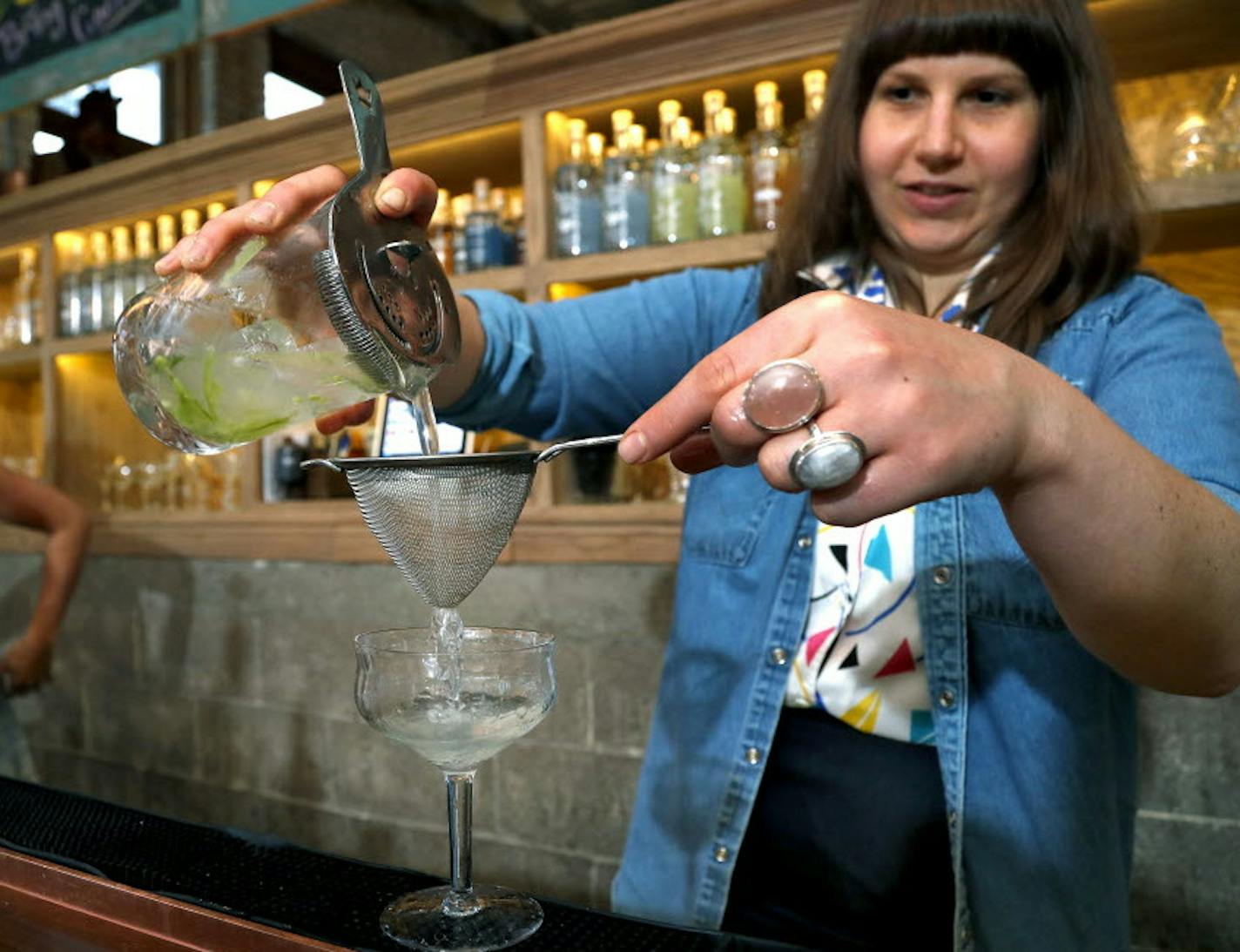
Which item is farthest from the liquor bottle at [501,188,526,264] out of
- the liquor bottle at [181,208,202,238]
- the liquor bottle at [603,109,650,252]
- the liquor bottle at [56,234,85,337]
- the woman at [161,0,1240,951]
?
the liquor bottle at [56,234,85,337]

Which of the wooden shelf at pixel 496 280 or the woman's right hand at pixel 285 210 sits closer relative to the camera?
the woman's right hand at pixel 285 210

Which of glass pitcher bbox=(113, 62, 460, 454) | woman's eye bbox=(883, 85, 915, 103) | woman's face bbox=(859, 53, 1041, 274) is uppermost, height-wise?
woman's eye bbox=(883, 85, 915, 103)

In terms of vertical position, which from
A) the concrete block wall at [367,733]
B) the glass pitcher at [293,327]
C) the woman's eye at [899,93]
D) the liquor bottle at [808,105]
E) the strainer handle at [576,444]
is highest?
the liquor bottle at [808,105]

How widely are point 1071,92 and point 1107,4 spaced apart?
95cm

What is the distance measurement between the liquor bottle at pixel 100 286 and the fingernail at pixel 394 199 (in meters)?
2.73

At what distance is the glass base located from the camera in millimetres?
703

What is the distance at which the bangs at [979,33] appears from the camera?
1034 millimetres

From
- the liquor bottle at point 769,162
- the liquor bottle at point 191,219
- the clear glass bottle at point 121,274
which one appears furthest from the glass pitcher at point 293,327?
the clear glass bottle at point 121,274

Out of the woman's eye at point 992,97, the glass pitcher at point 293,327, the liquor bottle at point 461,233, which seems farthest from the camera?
the liquor bottle at point 461,233

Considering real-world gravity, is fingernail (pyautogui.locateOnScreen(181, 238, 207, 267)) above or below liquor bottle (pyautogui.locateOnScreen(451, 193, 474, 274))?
below

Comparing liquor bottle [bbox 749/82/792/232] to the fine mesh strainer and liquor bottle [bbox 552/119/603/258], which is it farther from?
the fine mesh strainer

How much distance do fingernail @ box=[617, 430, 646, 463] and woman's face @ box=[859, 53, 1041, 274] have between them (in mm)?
604

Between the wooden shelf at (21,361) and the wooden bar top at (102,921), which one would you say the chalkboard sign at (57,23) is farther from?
the wooden bar top at (102,921)

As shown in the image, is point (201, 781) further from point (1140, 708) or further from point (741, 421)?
point (741, 421)
